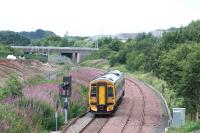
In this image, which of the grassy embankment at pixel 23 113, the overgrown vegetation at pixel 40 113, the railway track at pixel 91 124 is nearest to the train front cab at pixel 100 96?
the railway track at pixel 91 124

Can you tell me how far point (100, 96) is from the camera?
1259 inches

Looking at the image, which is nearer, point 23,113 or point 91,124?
point 23,113

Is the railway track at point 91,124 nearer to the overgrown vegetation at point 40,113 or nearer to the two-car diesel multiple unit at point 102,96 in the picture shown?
the two-car diesel multiple unit at point 102,96

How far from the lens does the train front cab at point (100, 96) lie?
31906 millimetres

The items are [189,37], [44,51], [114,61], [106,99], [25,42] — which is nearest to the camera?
[106,99]

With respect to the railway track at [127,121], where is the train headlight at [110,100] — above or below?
above

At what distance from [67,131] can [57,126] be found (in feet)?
3.54

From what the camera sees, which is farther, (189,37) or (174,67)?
(189,37)

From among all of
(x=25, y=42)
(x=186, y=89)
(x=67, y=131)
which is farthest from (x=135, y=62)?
(x=25, y=42)

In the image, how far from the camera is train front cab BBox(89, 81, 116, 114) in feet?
105

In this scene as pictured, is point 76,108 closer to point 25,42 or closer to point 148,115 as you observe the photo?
point 148,115

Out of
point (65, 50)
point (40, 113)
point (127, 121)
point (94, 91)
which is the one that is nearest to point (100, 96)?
point (94, 91)

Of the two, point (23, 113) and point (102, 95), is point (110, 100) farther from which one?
point (23, 113)

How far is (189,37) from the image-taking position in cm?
5066
